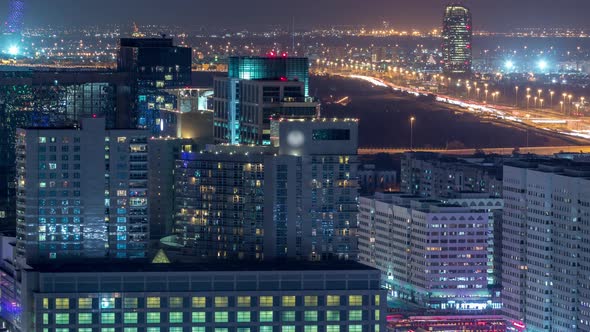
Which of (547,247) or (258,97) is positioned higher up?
(258,97)

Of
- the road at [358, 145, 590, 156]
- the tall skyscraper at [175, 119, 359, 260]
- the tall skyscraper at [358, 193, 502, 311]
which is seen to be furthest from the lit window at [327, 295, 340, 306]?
the road at [358, 145, 590, 156]

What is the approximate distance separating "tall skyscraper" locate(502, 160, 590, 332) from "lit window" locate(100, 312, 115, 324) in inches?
1034

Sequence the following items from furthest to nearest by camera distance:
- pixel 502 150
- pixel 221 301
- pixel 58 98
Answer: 1. pixel 502 150
2. pixel 58 98
3. pixel 221 301

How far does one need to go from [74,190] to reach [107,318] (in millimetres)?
5811

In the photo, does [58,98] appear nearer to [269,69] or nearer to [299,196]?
[269,69]

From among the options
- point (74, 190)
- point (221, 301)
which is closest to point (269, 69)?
point (74, 190)

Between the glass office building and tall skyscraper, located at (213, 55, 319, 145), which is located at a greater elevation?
the glass office building

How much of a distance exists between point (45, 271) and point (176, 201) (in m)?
18.1

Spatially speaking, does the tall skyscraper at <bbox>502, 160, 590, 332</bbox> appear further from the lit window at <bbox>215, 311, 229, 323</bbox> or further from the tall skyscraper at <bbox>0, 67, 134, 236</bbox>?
the lit window at <bbox>215, 311, 229, 323</bbox>

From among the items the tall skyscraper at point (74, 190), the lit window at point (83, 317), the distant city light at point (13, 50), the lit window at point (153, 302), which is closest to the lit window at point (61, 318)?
the lit window at point (83, 317)

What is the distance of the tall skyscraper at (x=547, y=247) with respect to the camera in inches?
3639

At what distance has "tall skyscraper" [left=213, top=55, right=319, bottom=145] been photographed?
83.9 metres

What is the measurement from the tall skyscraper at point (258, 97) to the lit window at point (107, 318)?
14.1m

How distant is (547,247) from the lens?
95.4m
